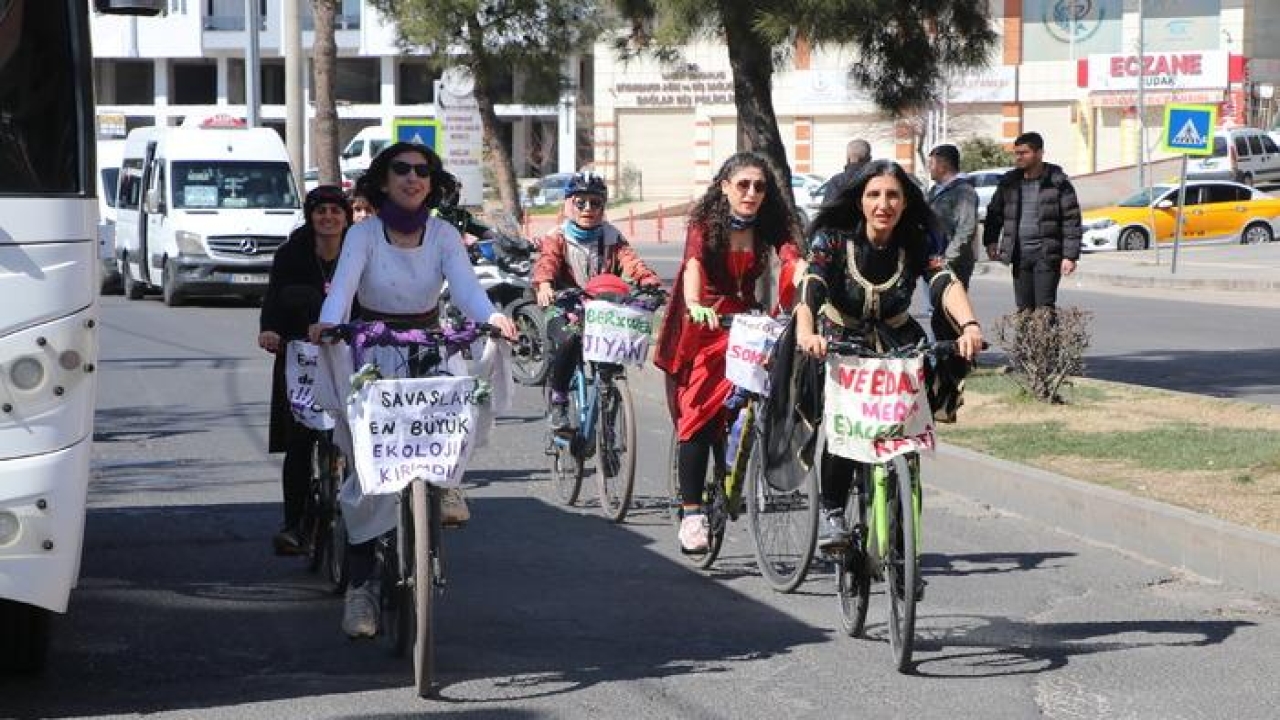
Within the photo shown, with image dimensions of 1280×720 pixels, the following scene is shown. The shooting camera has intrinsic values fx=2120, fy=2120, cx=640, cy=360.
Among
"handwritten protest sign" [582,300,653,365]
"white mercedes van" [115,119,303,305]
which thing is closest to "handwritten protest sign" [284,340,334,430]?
"handwritten protest sign" [582,300,653,365]

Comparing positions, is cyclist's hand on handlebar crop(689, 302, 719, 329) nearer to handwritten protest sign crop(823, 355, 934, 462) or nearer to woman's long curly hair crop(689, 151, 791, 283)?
woman's long curly hair crop(689, 151, 791, 283)

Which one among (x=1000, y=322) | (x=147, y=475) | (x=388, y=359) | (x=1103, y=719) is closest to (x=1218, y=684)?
(x=1103, y=719)

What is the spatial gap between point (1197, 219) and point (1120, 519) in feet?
121

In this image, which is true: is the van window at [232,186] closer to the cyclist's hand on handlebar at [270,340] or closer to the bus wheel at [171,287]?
the bus wheel at [171,287]

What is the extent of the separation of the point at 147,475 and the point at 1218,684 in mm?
7207

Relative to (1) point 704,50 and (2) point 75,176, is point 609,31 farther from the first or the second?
(1) point 704,50

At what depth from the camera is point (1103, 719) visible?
22.0 feet

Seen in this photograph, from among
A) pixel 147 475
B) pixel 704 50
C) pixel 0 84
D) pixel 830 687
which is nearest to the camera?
pixel 0 84

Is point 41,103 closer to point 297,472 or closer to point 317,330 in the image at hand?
point 317,330

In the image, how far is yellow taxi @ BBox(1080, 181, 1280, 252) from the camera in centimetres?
4491

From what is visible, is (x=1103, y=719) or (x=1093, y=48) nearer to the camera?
(x=1103, y=719)

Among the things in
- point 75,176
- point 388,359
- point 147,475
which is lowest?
point 147,475

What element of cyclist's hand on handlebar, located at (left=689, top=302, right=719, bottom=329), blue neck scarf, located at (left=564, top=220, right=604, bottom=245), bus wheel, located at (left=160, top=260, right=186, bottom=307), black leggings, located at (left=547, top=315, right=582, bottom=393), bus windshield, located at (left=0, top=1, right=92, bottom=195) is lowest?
bus wheel, located at (left=160, top=260, right=186, bottom=307)

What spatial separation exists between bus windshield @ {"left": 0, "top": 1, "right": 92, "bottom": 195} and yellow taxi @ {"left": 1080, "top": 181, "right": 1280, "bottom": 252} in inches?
1556
